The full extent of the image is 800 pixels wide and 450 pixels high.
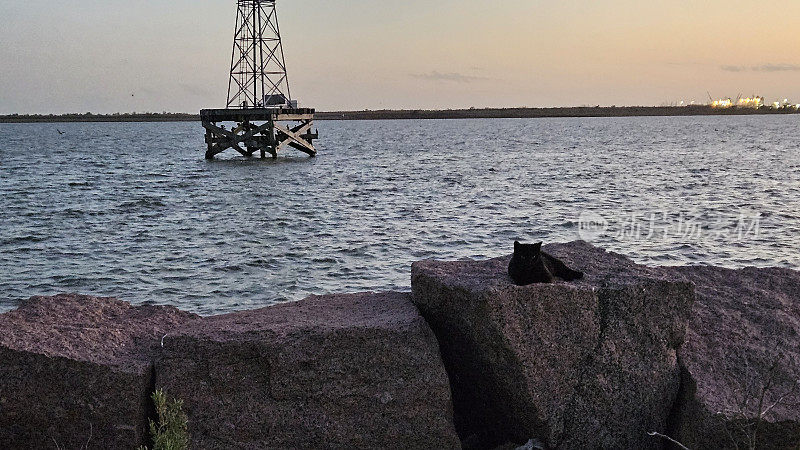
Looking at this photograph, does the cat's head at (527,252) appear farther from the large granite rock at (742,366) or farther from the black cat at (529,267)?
the large granite rock at (742,366)

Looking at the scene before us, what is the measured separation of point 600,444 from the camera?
520cm

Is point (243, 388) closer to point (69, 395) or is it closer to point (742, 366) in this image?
point (69, 395)

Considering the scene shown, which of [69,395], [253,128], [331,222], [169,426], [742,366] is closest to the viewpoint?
[169,426]

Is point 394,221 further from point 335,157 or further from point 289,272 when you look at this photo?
point 335,157

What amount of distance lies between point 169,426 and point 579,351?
2.64m

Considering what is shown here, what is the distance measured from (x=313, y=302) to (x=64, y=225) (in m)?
18.5

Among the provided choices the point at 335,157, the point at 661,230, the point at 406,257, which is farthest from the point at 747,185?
the point at 335,157

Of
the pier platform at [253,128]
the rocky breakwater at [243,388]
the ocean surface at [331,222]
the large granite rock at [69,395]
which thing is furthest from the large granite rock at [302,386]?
the pier platform at [253,128]

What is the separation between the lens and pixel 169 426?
469 centimetres

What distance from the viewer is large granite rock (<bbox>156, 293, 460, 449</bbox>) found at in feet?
16.8

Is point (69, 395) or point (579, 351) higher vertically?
point (579, 351)

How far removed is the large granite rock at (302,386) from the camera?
512 cm

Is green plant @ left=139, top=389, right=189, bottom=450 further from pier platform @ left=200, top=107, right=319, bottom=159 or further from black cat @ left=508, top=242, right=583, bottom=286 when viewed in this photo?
pier platform @ left=200, top=107, right=319, bottom=159

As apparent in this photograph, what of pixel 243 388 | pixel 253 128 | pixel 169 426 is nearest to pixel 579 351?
pixel 243 388
